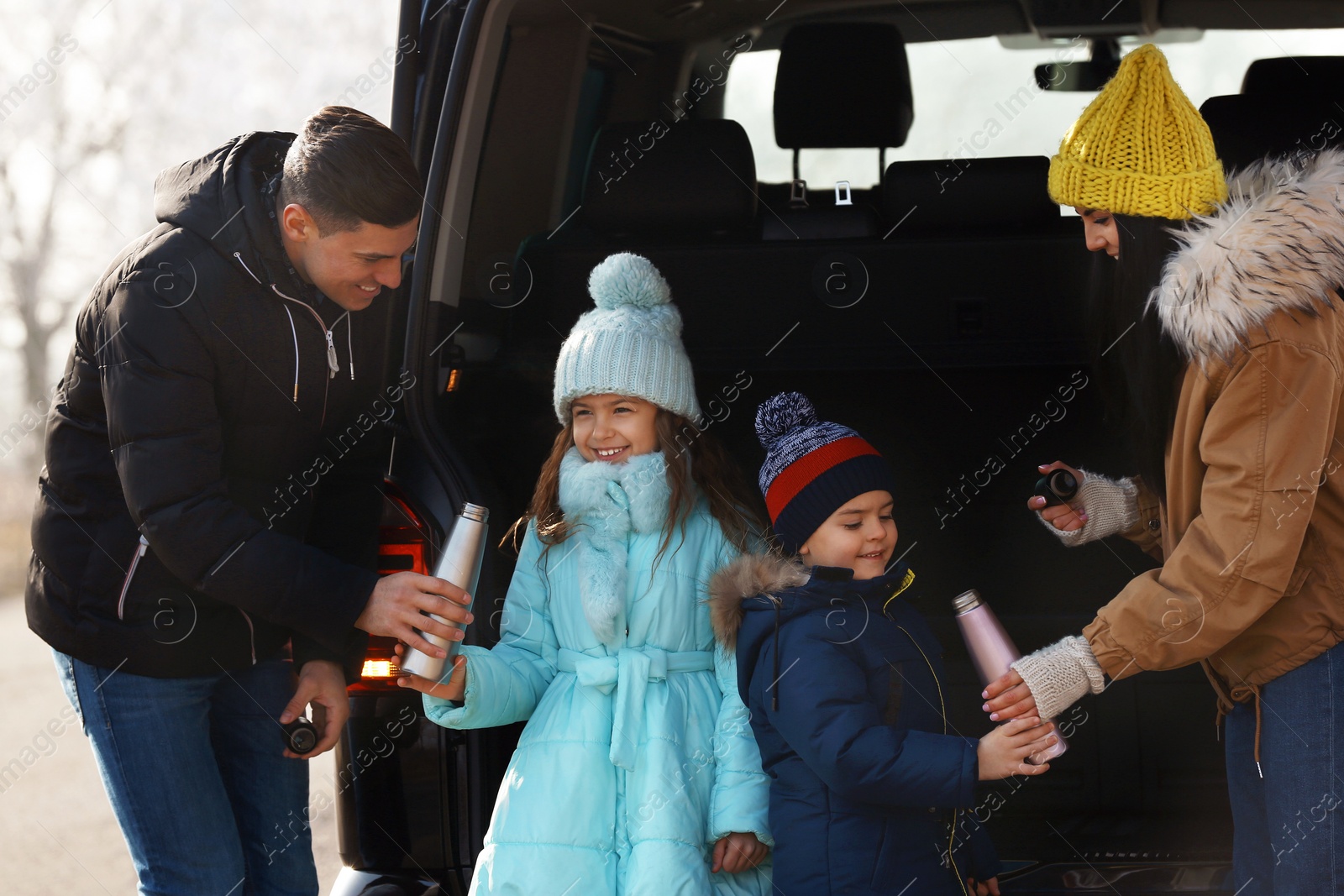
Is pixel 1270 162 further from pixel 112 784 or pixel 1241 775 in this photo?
pixel 112 784

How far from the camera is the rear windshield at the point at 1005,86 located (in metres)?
3.22

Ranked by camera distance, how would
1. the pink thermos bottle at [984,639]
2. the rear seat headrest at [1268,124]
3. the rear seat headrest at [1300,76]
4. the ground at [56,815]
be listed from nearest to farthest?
the pink thermos bottle at [984,639] → the rear seat headrest at [1268,124] → the rear seat headrest at [1300,76] → the ground at [56,815]

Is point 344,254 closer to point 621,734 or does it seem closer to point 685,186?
point 621,734

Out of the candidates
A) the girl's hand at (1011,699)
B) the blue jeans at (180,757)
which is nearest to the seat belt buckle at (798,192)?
the girl's hand at (1011,699)

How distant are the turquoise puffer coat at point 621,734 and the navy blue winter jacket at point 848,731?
10 cm

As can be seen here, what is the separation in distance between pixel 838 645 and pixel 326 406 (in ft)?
2.71

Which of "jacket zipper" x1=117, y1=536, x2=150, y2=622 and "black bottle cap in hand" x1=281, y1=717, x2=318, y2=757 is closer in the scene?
"jacket zipper" x1=117, y1=536, x2=150, y2=622

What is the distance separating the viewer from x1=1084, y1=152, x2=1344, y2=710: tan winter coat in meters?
1.53

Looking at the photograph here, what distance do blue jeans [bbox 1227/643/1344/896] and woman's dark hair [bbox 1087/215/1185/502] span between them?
32 centimetres

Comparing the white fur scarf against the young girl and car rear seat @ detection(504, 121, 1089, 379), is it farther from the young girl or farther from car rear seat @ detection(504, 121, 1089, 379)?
car rear seat @ detection(504, 121, 1089, 379)

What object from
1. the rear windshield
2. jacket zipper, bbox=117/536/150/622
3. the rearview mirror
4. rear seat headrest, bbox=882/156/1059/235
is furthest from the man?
the rearview mirror

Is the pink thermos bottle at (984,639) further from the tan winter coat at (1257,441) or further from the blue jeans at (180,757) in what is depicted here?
the blue jeans at (180,757)

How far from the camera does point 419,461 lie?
2.03 m

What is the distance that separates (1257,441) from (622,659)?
0.93 meters
